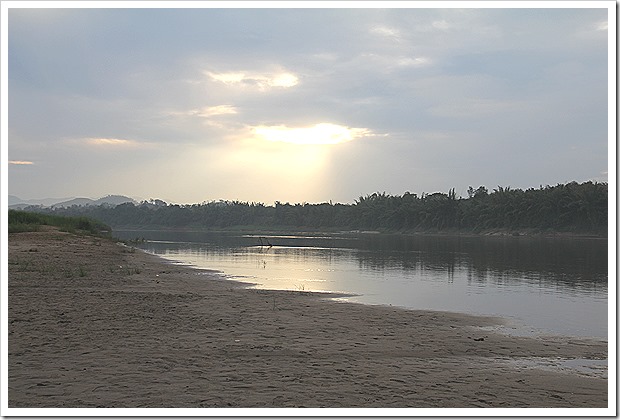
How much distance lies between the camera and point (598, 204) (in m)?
83.8

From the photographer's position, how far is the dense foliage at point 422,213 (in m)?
90.0

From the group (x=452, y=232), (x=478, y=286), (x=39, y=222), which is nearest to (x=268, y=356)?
(x=478, y=286)

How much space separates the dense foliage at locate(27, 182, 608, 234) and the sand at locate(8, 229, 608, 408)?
3108 centimetres

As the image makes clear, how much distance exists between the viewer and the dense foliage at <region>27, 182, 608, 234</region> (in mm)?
90000

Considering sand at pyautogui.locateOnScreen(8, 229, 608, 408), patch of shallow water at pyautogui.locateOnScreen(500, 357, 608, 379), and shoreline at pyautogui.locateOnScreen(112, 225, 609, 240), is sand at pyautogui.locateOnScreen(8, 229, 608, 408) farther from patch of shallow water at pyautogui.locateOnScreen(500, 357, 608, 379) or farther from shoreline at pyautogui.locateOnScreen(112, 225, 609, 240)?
shoreline at pyautogui.locateOnScreen(112, 225, 609, 240)

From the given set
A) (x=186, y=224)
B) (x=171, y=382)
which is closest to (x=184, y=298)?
(x=171, y=382)

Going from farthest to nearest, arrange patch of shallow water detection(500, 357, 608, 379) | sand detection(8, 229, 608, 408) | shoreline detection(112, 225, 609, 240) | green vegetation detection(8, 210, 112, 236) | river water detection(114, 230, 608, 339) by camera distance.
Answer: shoreline detection(112, 225, 609, 240) < green vegetation detection(8, 210, 112, 236) < river water detection(114, 230, 608, 339) < patch of shallow water detection(500, 357, 608, 379) < sand detection(8, 229, 608, 408)

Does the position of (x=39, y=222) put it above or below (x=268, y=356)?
above

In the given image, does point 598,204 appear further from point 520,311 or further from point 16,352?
point 16,352

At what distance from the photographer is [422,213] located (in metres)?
122

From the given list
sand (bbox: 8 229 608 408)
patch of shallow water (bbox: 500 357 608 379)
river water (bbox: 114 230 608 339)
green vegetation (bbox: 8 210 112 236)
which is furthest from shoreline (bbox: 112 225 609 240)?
patch of shallow water (bbox: 500 357 608 379)

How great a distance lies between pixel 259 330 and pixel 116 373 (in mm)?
3820

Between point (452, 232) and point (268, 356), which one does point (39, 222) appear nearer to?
point (268, 356)

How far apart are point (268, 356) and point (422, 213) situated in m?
116
